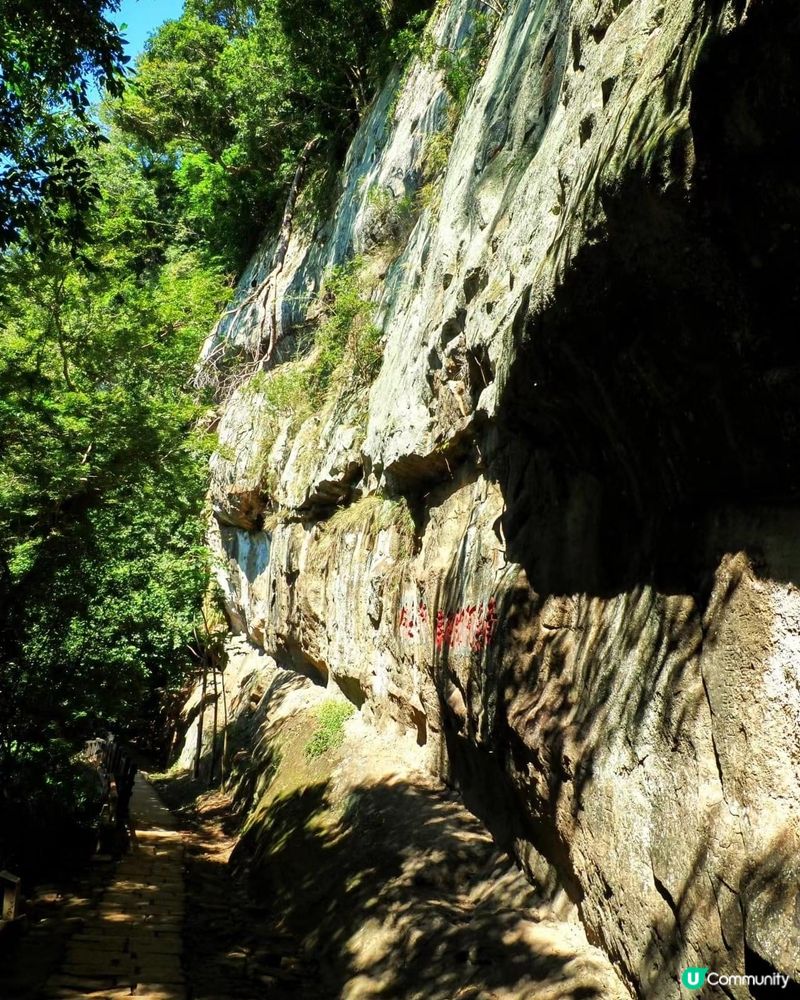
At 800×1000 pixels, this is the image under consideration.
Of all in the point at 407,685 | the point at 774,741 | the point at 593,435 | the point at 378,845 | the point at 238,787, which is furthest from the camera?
the point at 238,787

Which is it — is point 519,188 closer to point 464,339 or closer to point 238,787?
point 464,339

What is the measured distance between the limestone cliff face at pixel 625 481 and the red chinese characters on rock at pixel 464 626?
0.13ft

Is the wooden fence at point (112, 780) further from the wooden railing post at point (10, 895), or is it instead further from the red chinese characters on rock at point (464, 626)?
the red chinese characters on rock at point (464, 626)

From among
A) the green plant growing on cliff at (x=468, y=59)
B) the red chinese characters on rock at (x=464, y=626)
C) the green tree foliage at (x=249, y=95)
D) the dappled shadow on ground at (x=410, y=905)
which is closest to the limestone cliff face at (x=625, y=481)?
the red chinese characters on rock at (x=464, y=626)

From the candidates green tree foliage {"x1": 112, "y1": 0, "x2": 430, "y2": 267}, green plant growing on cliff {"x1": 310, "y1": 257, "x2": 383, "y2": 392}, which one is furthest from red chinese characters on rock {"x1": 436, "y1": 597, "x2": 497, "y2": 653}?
green tree foliage {"x1": 112, "y1": 0, "x2": 430, "y2": 267}

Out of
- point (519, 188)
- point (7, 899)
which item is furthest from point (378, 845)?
point (519, 188)

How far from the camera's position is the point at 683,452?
170 inches

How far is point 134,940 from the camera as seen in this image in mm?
7012

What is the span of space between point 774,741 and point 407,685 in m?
6.32

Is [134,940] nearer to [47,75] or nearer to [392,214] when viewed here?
[47,75]

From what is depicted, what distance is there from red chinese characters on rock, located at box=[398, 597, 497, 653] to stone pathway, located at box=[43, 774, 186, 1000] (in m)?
3.59

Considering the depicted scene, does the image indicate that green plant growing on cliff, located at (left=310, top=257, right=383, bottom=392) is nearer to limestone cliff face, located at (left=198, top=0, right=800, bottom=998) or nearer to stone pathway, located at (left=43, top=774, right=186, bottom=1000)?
limestone cliff face, located at (left=198, top=0, right=800, bottom=998)

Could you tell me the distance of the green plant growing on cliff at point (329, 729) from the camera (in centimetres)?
1099

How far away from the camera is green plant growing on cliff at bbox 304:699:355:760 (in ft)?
36.1
